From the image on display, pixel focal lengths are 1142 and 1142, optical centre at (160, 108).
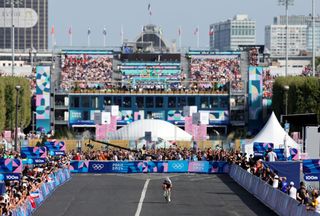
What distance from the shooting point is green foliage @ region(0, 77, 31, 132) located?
108 metres

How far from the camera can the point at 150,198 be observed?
53.9 metres

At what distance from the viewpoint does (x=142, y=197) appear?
54.4 m

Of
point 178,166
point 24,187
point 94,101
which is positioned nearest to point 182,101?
point 94,101

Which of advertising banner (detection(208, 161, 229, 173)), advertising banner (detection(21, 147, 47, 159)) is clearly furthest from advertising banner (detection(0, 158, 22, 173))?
advertising banner (detection(208, 161, 229, 173))

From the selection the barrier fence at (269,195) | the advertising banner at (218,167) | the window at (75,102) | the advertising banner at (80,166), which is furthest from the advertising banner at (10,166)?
the window at (75,102)

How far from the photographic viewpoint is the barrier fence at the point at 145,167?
75.2 m

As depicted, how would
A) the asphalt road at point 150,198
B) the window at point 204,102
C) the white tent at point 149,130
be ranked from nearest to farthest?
the asphalt road at point 150,198
the white tent at point 149,130
the window at point 204,102

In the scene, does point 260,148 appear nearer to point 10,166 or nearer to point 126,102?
point 10,166

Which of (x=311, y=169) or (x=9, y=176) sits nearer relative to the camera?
(x=311, y=169)

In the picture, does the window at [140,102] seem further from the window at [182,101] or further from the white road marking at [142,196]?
the white road marking at [142,196]

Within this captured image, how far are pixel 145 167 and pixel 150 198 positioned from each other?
72.0ft

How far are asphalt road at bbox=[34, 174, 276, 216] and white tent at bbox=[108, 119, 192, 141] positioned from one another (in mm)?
24011

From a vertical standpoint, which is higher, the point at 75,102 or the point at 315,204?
the point at 75,102

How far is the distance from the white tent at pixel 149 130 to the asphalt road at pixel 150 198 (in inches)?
945
